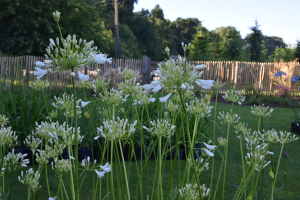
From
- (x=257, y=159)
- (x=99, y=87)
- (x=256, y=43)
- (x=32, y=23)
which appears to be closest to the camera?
(x=257, y=159)

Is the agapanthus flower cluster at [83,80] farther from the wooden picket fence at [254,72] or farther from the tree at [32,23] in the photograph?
the tree at [32,23]

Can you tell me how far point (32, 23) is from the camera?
72.2 ft

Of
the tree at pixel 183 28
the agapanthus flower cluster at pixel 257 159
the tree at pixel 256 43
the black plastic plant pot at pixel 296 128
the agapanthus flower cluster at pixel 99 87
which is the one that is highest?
the tree at pixel 183 28

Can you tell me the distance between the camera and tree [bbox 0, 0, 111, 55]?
21484 mm

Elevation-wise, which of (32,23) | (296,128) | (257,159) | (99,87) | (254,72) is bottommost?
(296,128)

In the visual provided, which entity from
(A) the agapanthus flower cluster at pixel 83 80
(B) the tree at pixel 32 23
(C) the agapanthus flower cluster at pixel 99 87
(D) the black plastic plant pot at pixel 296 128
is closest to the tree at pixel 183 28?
(B) the tree at pixel 32 23

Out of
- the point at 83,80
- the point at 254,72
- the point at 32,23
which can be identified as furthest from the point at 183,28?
the point at 83,80

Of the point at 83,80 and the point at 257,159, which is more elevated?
the point at 83,80

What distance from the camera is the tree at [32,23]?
21484mm

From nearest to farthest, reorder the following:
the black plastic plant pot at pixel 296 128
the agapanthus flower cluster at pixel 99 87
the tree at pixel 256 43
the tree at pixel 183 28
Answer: the agapanthus flower cluster at pixel 99 87 → the black plastic plant pot at pixel 296 128 → the tree at pixel 256 43 → the tree at pixel 183 28

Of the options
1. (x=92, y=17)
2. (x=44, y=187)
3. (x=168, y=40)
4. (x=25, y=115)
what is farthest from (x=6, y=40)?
(x=168, y=40)

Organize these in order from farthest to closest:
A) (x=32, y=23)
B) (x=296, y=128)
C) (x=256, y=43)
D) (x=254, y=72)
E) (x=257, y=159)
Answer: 1. (x=256, y=43)
2. (x=32, y=23)
3. (x=254, y=72)
4. (x=296, y=128)
5. (x=257, y=159)

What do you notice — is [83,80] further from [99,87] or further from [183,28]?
[183,28]

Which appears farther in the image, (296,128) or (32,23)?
(32,23)
